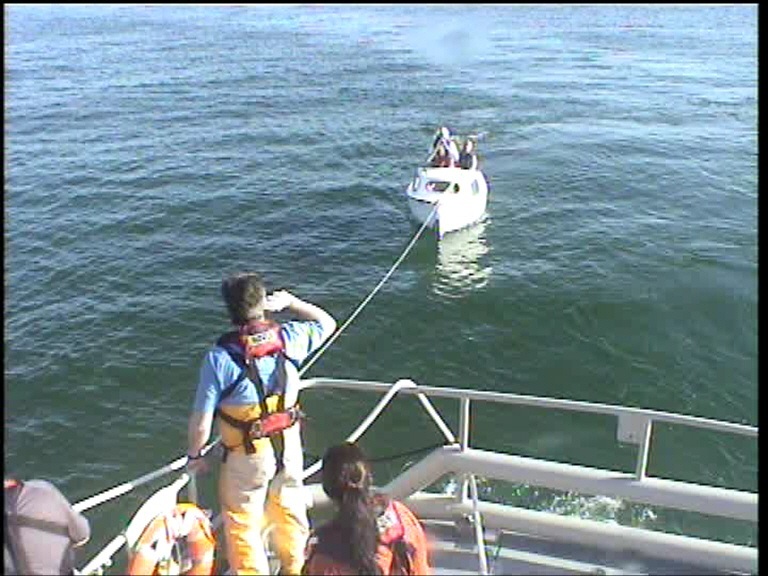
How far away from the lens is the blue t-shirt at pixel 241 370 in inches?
200

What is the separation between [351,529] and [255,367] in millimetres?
1439

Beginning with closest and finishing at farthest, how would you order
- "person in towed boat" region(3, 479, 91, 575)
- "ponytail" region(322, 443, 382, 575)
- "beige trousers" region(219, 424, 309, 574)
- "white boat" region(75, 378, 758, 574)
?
"ponytail" region(322, 443, 382, 575), "person in towed boat" region(3, 479, 91, 575), "beige trousers" region(219, 424, 309, 574), "white boat" region(75, 378, 758, 574)

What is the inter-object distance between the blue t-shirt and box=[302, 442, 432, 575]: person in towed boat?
1.11 metres

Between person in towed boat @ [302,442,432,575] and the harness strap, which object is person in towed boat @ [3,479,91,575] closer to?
the harness strap

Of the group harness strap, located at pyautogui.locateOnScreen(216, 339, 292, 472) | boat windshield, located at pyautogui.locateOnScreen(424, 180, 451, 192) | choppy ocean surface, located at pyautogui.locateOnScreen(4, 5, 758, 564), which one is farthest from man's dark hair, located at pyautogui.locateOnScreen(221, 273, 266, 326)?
boat windshield, located at pyautogui.locateOnScreen(424, 180, 451, 192)

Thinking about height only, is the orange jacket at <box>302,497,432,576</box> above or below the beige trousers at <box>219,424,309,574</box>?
above

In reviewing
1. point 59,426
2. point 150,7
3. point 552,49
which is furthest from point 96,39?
point 59,426

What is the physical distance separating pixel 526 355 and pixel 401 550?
46.1ft

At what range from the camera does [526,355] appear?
59.5ft

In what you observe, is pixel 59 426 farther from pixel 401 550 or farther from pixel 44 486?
pixel 401 550

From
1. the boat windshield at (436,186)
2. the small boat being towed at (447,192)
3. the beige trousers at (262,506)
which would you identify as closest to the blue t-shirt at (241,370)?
the beige trousers at (262,506)

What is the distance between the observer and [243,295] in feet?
16.5

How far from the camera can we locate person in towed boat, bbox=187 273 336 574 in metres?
5.09

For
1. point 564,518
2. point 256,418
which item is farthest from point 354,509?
point 564,518
